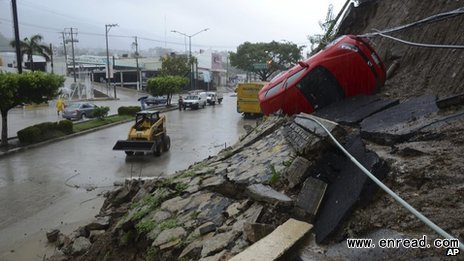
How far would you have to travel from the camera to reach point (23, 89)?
764 inches

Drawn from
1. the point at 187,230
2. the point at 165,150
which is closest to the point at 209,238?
the point at 187,230

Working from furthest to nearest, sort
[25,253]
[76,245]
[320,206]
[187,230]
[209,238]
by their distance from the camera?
[25,253] < [76,245] < [187,230] < [209,238] < [320,206]

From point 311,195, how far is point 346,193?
40 cm

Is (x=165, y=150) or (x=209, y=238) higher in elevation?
(x=209, y=238)

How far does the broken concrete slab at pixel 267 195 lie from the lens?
4.54 m

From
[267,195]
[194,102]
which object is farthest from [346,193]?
[194,102]

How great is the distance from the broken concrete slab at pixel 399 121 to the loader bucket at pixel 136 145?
11152 mm

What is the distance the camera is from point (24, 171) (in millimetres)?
14898

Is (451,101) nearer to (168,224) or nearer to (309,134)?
(309,134)

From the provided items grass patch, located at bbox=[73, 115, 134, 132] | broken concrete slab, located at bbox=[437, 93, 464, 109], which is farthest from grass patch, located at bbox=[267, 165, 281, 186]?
grass patch, located at bbox=[73, 115, 134, 132]

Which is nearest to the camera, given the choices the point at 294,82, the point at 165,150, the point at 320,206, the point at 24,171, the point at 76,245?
the point at 320,206

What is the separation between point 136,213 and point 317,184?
11.0 ft

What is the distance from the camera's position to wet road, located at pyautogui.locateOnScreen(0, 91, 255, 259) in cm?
982

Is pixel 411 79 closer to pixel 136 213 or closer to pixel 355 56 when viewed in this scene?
pixel 355 56
